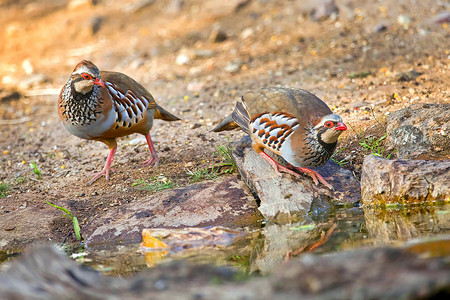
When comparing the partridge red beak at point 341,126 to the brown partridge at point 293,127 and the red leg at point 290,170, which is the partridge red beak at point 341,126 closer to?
the brown partridge at point 293,127

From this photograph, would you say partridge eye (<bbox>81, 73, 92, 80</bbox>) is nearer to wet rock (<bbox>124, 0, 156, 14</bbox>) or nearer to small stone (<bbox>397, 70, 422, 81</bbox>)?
small stone (<bbox>397, 70, 422, 81</bbox>)

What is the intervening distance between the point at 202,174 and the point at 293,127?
114cm

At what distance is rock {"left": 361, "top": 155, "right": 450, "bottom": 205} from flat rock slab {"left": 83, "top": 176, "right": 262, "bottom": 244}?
0.96 meters

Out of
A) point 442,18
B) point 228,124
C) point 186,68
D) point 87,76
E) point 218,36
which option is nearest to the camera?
point 87,76

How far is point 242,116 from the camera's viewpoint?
5.16 meters

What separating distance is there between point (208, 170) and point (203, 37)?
5.94 m

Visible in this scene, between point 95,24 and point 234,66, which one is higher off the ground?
point 95,24

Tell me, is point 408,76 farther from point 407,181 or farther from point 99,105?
point 99,105

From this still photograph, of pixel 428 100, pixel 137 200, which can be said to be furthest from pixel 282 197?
pixel 428 100

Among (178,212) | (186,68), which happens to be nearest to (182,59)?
(186,68)

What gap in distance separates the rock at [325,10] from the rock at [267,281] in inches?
328

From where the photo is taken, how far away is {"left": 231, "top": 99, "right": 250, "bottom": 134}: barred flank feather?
5109mm

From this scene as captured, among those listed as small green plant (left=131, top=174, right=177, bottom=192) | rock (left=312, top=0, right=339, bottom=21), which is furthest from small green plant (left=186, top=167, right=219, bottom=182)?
rock (left=312, top=0, right=339, bottom=21)

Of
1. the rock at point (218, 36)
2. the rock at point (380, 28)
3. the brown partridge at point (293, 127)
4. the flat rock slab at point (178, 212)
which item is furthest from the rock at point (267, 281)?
the rock at point (218, 36)
